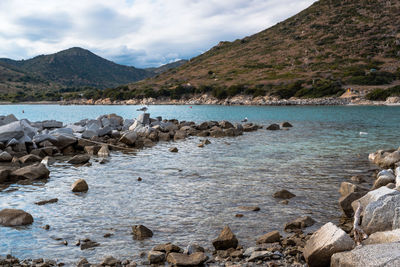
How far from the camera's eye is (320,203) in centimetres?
1091

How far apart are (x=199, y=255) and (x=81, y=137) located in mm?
20700

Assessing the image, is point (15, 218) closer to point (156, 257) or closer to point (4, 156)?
point (156, 257)

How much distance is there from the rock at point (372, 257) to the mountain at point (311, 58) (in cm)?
9858

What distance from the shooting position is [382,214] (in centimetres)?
757

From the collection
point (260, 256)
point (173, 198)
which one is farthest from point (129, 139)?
point (260, 256)

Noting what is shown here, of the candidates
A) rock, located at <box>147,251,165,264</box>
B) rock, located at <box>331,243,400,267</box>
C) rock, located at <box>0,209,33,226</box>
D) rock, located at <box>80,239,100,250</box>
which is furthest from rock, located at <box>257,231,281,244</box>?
rock, located at <box>0,209,33,226</box>

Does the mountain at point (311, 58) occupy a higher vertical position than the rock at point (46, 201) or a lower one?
higher

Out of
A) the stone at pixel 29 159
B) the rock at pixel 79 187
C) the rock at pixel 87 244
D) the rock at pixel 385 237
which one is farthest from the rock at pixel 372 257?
the stone at pixel 29 159

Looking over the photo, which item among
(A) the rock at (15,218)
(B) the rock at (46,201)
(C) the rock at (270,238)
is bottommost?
(C) the rock at (270,238)

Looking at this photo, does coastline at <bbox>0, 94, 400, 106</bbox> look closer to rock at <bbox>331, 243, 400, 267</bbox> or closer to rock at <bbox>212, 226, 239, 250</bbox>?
rock at <bbox>212, 226, 239, 250</bbox>

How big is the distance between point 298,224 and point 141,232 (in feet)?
12.7

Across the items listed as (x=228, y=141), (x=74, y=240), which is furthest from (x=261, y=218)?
(x=228, y=141)

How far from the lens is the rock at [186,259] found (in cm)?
671

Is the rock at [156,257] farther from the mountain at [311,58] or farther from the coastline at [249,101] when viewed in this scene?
the mountain at [311,58]
